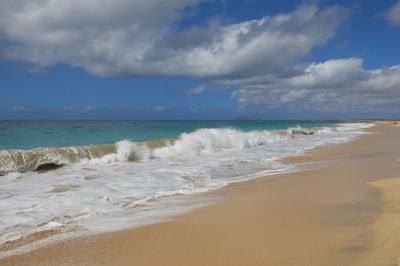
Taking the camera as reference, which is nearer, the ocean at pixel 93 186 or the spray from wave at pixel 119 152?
the ocean at pixel 93 186

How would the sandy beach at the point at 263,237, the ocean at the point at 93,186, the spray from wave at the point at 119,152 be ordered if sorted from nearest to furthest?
the sandy beach at the point at 263,237
the ocean at the point at 93,186
the spray from wave at the point at 119,152

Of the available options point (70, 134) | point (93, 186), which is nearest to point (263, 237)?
point (93, 186)

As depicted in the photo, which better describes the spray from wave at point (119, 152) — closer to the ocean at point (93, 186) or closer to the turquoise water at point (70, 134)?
the ocean at point (93, 186)

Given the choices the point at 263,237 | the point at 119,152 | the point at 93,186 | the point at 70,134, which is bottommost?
the point at 263,237

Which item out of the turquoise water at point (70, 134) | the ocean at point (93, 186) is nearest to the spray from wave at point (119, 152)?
the ocean at point (93, 186)

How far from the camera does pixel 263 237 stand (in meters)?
5.16

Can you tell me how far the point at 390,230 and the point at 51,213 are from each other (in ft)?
17.4

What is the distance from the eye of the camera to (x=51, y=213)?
265 inches

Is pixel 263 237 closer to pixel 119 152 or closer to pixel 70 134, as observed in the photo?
pixel 119 152

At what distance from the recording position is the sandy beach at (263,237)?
441 cm

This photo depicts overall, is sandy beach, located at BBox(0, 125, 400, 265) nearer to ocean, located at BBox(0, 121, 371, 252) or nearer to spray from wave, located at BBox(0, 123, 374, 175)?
ocean, located at BBox(0, 121, 371, 252)

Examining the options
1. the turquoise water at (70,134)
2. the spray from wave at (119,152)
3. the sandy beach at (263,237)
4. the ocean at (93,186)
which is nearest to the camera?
the sandy beach at (263,237)

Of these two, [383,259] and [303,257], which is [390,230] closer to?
[383,259]

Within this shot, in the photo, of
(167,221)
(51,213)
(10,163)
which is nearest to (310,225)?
(167,221)
